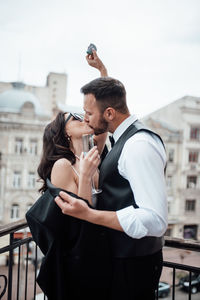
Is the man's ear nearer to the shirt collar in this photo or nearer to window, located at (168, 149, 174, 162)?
the shirt collar

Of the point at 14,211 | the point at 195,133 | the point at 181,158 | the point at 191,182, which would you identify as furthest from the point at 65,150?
the point at 191,182

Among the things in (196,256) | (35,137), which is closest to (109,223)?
(35,137)

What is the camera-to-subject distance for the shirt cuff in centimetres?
98

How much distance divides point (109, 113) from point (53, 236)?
0.53 metres

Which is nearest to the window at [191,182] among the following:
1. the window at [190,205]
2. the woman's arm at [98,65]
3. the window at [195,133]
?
the window at [190,205]

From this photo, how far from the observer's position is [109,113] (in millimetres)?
1169

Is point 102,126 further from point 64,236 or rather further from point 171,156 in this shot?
point 171,156

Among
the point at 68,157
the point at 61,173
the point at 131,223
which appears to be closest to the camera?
the point at 131,223

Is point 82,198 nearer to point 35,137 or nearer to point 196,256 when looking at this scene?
point 35,137

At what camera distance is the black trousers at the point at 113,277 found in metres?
1.14

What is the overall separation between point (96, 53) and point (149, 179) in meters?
0.95

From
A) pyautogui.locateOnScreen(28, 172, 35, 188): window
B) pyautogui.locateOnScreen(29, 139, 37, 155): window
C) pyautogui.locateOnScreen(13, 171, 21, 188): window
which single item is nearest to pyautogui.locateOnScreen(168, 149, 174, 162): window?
pyautogui.locateOnScreen(29, 139, 37, 155): window

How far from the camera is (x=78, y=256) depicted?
3.75ft

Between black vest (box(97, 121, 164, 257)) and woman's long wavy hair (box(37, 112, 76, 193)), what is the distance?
278 millimetres
